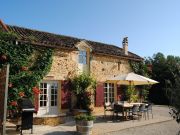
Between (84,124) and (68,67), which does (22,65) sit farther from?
(84,124)

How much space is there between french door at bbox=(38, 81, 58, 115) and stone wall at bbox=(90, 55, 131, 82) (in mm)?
3439

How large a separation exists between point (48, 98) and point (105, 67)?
5502mm

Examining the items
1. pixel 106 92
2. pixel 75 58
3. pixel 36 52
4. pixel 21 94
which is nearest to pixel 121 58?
pixel 106 92

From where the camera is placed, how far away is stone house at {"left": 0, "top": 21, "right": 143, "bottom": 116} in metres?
15.8

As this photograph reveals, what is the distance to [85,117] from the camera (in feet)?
33.8

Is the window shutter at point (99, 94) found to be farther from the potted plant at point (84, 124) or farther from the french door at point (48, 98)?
the potted plant at point (84, 124)

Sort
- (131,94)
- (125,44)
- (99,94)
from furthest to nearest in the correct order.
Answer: (125,44), (131,94), (99,94)

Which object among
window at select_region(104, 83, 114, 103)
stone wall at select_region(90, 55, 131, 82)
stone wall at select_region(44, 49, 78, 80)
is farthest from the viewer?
window at select_region(104, 83, 114, 103)

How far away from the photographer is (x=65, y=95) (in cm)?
1648

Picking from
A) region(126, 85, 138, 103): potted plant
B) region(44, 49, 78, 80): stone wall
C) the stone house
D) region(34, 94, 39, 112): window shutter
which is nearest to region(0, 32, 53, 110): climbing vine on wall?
region(34, 94, 39, 112): window shutter

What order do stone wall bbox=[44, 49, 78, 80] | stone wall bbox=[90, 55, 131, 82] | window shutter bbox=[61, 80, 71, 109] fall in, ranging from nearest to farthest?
stone wall bbox=[44, 49, 78, 80] < window shutter bbox=[61, 80, 71, 109] < stone wall bbox=[90, 55, 131, 82]

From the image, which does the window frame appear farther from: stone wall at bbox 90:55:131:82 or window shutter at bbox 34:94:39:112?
window shutter at bbox 34:94:39:112

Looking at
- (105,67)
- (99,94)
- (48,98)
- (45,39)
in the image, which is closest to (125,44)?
(105,67)

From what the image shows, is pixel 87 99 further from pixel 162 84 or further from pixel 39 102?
pixel 162 84
